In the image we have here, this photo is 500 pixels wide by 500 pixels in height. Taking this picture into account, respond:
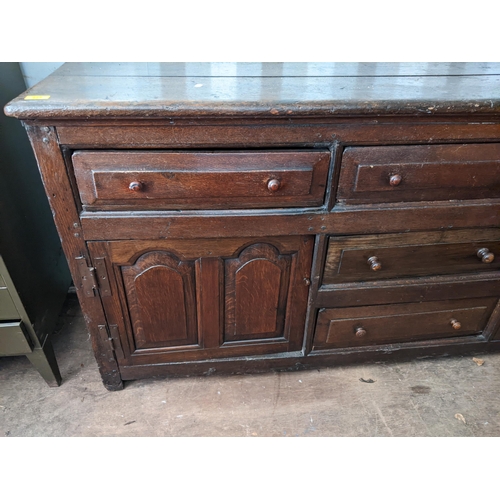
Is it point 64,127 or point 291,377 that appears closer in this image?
point 64,127

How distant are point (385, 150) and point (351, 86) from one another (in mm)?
207

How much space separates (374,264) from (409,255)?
134 mm

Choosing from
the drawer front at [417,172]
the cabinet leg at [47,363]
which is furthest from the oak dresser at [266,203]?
the cabinet leg at [47,363]

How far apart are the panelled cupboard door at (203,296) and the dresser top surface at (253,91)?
384 millimetres

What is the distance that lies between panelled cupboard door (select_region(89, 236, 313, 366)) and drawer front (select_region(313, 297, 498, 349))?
0.12m

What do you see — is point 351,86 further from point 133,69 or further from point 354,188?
point 133,69

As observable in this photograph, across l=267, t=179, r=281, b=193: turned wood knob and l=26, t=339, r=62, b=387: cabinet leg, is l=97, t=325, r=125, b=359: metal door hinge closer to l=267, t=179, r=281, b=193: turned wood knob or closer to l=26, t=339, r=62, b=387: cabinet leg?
l=26, t=339, r=62, b=387: cabinet leg

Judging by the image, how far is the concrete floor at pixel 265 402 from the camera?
1410mm

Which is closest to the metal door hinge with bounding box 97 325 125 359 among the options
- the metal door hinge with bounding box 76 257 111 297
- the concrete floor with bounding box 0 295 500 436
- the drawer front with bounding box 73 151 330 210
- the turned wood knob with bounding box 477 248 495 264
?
the metal door hinge with bounding box 76 257 111 297

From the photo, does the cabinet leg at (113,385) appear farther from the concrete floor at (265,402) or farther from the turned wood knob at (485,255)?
the turned wood knob at (485,255)

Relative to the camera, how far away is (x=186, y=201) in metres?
1.10

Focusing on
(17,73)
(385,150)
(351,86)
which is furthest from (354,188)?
(17,73)

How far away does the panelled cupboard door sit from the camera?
3.93ft

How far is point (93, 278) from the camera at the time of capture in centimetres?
119
